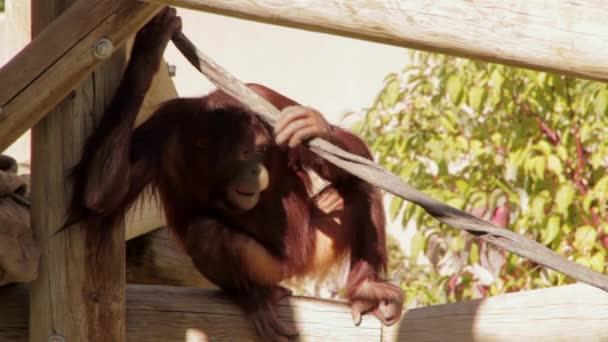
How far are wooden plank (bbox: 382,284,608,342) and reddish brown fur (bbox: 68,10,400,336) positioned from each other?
0.63 feet

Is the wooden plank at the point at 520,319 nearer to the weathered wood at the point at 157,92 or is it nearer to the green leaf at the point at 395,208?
the weathered wood at the point at 157,92

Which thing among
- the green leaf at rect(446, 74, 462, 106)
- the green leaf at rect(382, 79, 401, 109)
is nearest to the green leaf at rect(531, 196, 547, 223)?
the green leaf at rect(446, 74, 462, 106)

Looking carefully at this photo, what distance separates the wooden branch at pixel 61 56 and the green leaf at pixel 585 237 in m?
2.31

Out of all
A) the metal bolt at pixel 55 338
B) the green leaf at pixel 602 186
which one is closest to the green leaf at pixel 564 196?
the green leaf at pixel 602 186

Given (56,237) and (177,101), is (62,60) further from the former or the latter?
(177,101)

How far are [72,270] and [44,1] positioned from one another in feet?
2.20

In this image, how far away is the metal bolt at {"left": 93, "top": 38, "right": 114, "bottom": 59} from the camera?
2.50 metres

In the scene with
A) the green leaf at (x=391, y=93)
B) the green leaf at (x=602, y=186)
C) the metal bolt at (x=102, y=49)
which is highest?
the green leaf at (x=391, y=93)

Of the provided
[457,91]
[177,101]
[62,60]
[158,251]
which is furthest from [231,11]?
[457,91]

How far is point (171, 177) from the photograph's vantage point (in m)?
3.41

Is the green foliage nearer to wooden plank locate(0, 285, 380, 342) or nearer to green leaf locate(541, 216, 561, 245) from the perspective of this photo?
green leaf locate(541, 216, 561, 245)

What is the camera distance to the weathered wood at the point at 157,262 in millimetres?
4020

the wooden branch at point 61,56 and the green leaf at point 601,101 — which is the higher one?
the green leaf at point 601,101

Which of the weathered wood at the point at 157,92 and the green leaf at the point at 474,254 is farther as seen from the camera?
the green leaf at the point at 474,254
